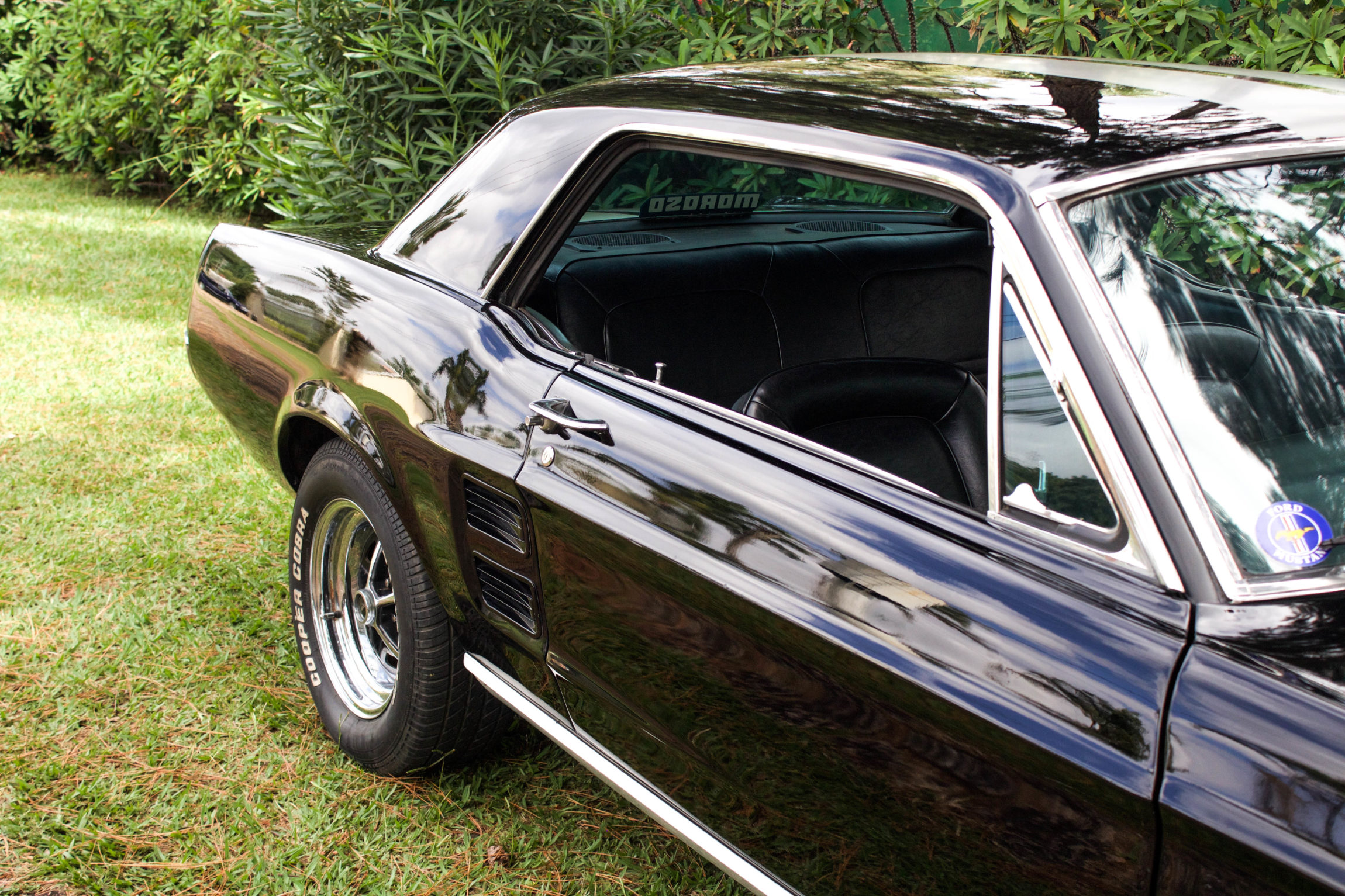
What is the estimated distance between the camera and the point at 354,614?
8.75 feet

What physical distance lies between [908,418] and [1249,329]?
78cm

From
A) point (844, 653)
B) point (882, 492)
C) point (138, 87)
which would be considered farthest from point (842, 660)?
point (138, 87)

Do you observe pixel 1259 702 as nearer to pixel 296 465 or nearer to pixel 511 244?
pixel 511 244

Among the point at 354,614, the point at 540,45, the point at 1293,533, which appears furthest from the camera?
the point at 540,45

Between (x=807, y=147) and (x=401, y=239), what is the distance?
1136 mm

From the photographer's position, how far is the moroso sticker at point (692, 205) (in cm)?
310

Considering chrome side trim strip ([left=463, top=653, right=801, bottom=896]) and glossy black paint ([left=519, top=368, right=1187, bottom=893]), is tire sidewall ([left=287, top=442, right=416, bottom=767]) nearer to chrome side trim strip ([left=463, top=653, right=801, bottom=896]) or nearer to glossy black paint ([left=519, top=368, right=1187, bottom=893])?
chrome side trim strip ([left=463, top=653, right=801, bottom=896])

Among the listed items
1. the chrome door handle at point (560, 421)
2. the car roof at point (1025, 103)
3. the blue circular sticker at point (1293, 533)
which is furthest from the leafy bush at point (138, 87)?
the blue circular sticker at point (1293, 533)

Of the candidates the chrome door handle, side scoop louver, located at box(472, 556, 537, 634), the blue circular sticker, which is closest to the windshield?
the blue circular sticker

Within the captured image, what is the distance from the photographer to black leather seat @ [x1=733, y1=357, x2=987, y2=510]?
6.79 feet

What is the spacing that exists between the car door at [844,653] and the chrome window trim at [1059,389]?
1 centimetres

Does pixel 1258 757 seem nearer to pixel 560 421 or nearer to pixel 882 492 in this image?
pixel 882 492

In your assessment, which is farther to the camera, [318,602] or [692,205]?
[692,205]

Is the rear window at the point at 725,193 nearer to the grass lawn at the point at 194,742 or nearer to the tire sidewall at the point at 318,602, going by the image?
the tire sidewall at the point at 318,602
